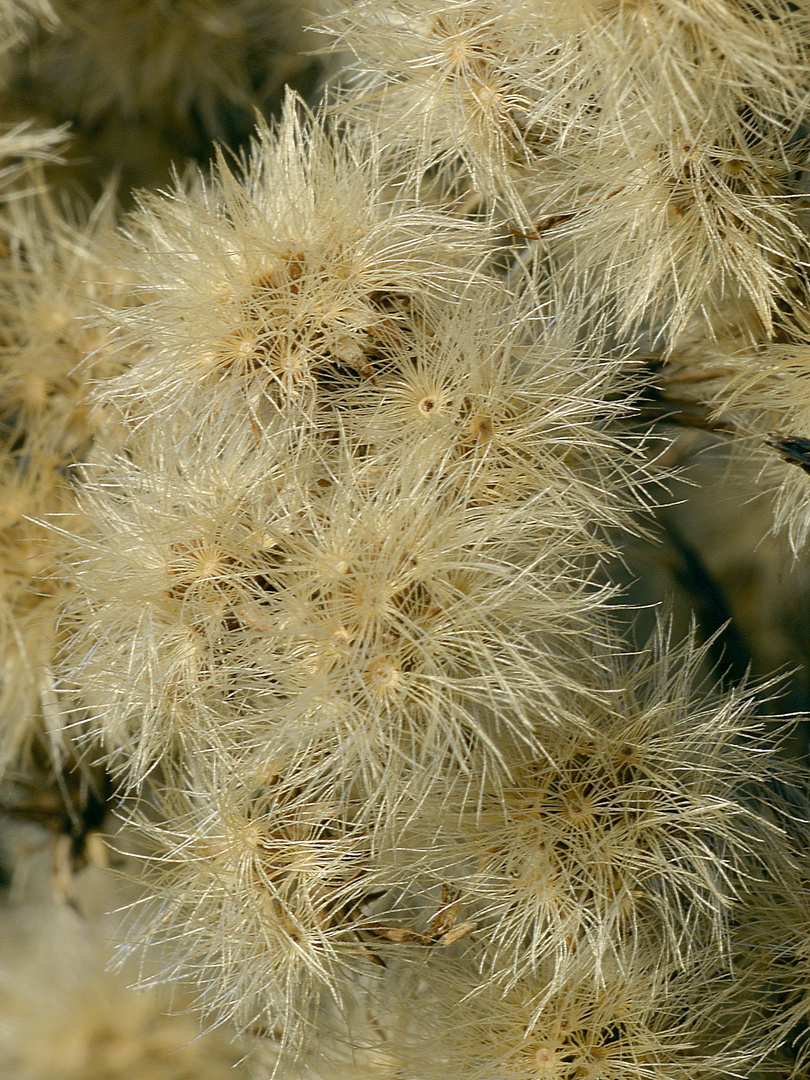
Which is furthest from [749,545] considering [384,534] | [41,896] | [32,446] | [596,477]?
[41,896]

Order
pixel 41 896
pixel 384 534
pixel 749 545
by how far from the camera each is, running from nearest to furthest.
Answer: pixel 384 534, pixel 749 545, pixel 41 896

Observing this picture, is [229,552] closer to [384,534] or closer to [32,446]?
[384,534]

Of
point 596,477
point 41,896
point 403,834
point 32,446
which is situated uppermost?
point 32,446

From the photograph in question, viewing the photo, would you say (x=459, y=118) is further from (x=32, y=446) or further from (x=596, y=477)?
(x=32, y=446)

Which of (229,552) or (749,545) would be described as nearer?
(229,552)

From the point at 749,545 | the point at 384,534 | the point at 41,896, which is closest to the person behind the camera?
the point at 384,534

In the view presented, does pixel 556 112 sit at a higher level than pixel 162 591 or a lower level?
higher
